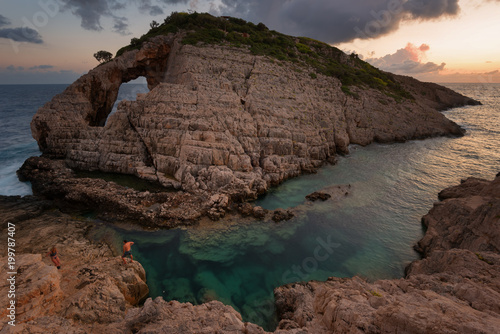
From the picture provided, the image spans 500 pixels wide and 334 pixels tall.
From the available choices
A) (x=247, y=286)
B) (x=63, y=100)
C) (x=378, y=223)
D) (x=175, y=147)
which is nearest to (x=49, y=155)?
(x=63, y=100)

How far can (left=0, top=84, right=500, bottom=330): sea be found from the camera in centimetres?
1463

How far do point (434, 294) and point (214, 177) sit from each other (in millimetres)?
19450

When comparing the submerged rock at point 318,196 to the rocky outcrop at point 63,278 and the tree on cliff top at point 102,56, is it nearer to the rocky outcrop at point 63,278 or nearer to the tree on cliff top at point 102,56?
the rocky outcrop at point 63,278

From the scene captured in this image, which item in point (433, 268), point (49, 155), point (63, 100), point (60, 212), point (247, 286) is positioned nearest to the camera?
point (433, 268)

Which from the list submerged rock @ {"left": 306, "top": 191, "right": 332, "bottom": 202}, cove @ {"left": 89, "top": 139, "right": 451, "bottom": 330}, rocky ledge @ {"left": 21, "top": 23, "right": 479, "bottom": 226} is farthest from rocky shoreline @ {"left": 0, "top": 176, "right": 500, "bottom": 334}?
submerged rock @ {"left": 306, "top": 191, "right": 332, "bottom": 202}

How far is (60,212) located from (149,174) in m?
8.62

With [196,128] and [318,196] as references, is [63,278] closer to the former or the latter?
[196,128]

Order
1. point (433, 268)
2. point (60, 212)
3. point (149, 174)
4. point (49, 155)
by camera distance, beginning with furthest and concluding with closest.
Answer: point (49, 155) → point (149, 174) → point (60, 212) → point (433, 268)

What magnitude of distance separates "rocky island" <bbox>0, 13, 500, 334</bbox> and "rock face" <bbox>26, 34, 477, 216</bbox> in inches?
7.5

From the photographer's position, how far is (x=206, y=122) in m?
26.7

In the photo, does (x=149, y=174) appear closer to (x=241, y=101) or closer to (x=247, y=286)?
(x=241, y=101)

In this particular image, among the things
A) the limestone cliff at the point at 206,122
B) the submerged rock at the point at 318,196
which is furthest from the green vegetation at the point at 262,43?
the submerged rock at the point at 318,196

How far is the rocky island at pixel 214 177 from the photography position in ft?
27.2

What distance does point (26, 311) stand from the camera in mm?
8836
